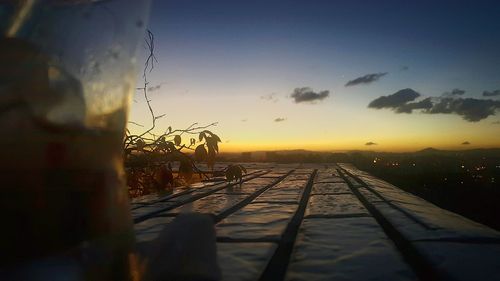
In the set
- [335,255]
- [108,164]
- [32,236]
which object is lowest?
[335,255]

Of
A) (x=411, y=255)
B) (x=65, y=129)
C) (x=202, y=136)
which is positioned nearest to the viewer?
(x=65, y=129)

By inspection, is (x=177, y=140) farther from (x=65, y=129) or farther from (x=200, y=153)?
(x=65, y=129)

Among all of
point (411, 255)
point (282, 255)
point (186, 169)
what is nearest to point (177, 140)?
point (186, 169)

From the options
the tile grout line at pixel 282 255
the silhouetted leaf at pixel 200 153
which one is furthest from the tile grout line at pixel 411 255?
the silhouetted leaf at pixel 200 153

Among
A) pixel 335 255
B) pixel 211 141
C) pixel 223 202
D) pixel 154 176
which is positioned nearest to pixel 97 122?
pixel 335 255

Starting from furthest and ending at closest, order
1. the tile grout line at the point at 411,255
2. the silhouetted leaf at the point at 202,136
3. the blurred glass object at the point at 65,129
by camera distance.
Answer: the silhouetted leaf at the point at 202,136 → the tile grout line at the point at 411,255 → the blurred glass object at the point at 65,129

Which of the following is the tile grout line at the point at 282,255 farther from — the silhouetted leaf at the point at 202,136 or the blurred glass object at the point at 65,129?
the silhouetted leaf at the point at 202,136

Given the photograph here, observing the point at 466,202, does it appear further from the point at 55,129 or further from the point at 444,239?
the point at 55,129

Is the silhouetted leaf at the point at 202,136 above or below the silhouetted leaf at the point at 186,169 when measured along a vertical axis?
above
